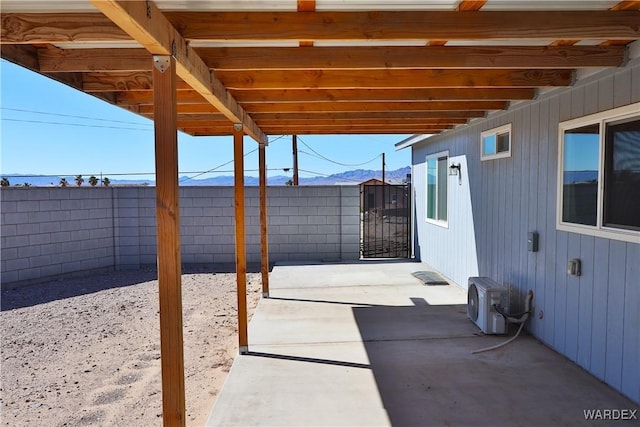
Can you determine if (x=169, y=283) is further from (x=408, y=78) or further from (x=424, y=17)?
(x=408, y=78)

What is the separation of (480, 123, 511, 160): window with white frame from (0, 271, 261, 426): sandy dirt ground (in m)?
3.37

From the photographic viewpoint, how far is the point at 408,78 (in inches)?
117

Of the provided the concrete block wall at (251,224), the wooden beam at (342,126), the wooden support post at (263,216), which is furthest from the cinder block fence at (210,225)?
the wooden beam at (342,126)

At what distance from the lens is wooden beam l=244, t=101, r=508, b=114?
386cm

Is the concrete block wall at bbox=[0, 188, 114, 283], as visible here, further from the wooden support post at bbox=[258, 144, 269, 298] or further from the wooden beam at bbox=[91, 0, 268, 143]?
the wooden beam at bbox=[91, 0, 268, 143]

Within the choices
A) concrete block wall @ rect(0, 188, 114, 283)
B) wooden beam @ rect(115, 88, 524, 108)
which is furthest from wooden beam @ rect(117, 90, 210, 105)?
concrete block wall @ rect(0, 188, 114, 283)

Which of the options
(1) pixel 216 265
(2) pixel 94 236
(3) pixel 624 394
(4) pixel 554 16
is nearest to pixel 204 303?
(1) pixel 216 265

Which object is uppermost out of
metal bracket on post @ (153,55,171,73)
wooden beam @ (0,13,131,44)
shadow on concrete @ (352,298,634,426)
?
wooden beam @ (0,13,131,44)

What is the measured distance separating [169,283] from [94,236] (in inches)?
253

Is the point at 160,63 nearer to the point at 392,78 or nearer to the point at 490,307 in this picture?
the point at 392,78

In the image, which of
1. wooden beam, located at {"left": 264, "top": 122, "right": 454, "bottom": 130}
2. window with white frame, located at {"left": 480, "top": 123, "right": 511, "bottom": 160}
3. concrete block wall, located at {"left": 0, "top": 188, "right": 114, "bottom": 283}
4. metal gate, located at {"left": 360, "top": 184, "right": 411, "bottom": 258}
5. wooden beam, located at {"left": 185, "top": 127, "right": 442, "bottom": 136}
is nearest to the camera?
window with white frame, located at {"left": 480, "top": 123, "right": 511, "bottom": 160}

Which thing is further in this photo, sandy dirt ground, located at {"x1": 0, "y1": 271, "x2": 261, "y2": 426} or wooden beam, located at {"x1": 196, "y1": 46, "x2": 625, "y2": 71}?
sandy dirt ground, located at {"x1": 0, "y1": 271, "x2": 261, "y2": 426}

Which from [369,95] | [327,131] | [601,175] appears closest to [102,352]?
[369,95]

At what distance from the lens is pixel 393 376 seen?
2965 mm
